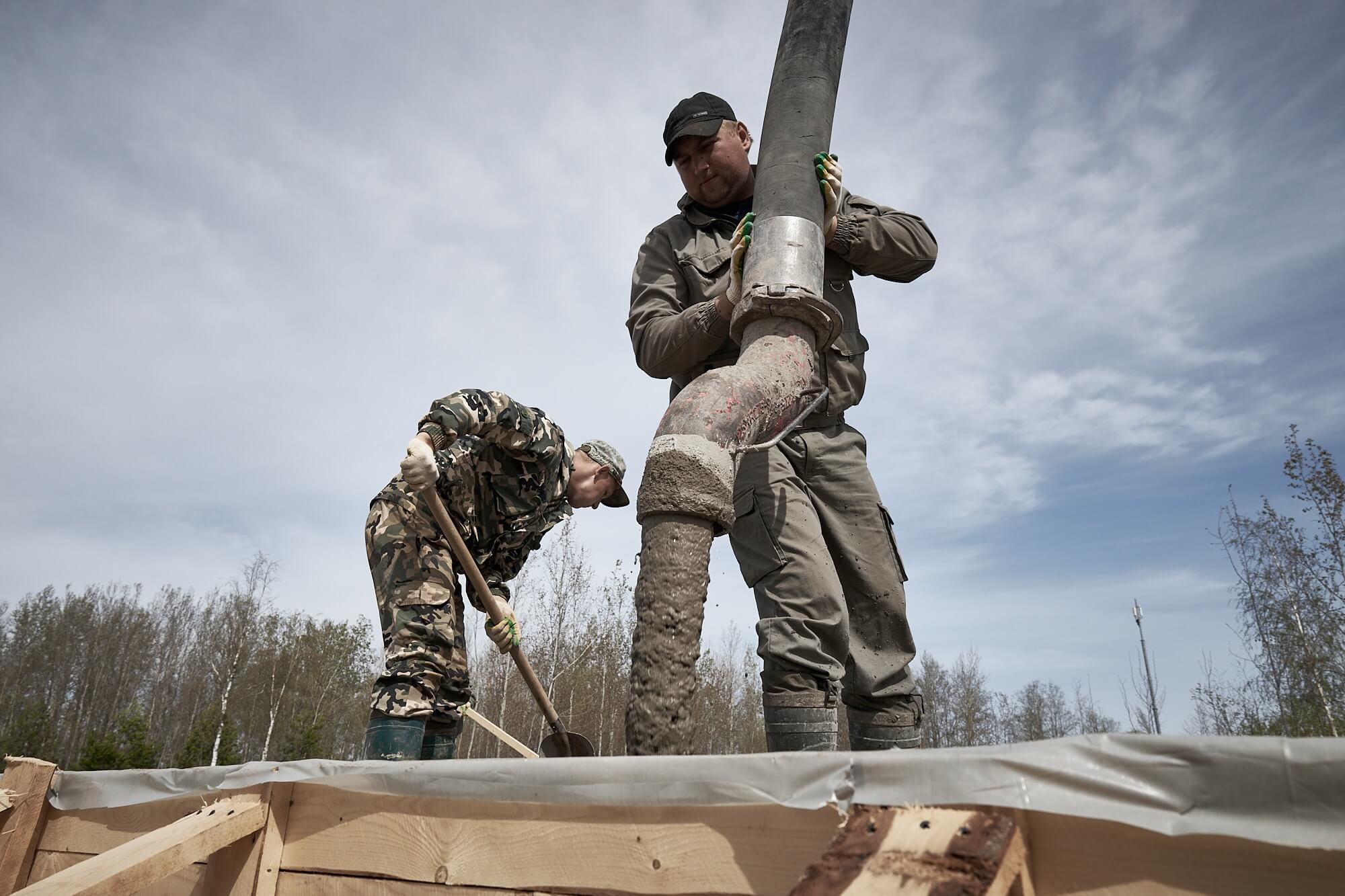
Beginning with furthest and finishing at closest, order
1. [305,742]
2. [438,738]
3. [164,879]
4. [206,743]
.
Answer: [305,742] → [206,743] → [438,738] → [164,879]

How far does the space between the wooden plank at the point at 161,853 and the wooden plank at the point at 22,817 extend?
825 mm

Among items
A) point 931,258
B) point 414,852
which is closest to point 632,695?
point 414,852

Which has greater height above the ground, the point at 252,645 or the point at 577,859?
the point at 252,645

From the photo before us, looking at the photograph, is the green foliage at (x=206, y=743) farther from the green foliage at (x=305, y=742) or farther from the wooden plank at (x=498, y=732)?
the wooden plank at (x=498, y=732)

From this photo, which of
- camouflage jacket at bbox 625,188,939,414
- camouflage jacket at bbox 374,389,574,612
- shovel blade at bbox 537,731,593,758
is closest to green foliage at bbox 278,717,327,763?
shovel blade at bbox 537,731,593,758

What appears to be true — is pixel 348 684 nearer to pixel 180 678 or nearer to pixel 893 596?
pixel 180 678

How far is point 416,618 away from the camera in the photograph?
322cm

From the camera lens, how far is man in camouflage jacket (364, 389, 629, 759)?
3121 millimetres

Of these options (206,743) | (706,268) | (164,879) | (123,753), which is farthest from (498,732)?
(206,743)

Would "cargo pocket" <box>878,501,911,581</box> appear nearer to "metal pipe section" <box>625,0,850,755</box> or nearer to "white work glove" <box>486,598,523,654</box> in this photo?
"metal pipe section" <box>625,0,850,755</box>

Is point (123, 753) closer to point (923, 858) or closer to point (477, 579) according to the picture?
point (477, 579)

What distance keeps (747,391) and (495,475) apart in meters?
1.57

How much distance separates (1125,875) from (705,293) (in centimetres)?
290

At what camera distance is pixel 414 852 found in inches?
62.1
